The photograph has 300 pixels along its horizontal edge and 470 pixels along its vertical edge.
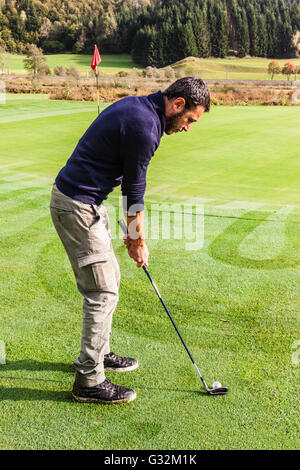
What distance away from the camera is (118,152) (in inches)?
123

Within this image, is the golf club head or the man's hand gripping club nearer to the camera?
the man's hand gripping club

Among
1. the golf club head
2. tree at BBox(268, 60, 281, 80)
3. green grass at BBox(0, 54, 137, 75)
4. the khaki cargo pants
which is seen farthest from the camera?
green grass at BBox(0, 54, 137, 75)

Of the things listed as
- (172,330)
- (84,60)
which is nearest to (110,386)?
(172,330)

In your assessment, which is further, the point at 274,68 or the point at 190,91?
the point at 274,68

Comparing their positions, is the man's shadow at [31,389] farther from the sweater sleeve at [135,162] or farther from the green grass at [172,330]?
the sweater sleeve at [135,162]

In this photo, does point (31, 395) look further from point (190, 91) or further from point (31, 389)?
point (190, 91)

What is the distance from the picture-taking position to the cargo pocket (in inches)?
129

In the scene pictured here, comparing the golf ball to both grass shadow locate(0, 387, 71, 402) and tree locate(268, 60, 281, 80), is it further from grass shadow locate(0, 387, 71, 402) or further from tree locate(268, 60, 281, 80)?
tree locate(268, 60, 281, 80)

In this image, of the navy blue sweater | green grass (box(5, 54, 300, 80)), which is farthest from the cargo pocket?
green grass (box(5, 54, 300, 80))

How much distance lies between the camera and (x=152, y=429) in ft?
10.1

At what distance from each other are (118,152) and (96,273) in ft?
2.60

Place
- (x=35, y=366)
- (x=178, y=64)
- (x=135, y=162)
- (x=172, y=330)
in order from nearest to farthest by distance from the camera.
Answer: (x=135, y=162), (x=35, y=366), (x=172, y=330), (x=178, y=64)
